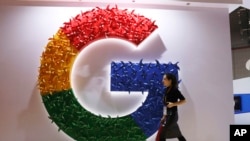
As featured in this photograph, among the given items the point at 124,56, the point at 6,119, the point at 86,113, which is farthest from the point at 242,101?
the point at 6,119

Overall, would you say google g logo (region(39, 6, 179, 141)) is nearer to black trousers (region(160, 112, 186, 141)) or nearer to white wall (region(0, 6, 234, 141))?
white wall (region(0, 6, 234, 141))

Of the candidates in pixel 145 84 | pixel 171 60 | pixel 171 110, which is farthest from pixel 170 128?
pixel 171 60

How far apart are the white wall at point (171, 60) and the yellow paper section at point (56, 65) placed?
14 centimetres

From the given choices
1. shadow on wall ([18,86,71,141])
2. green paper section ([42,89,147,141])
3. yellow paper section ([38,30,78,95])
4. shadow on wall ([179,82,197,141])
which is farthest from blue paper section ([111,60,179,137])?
shadow on wall ([18,86,71,141])

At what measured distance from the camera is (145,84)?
445 centimetres

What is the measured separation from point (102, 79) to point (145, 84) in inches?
24.8

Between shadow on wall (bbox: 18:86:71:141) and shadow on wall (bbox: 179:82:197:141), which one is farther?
shadow on wall (bbox: 179:82:197:141)

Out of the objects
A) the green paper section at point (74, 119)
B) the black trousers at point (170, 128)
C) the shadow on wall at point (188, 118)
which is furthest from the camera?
the shadow on wall at point (188, 118)

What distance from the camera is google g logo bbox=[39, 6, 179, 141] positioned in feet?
14.2

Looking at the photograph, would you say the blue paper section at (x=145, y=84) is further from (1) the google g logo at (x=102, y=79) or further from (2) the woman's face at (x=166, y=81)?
(2) the woman's face at (x=166, y=81)

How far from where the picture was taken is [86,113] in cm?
434

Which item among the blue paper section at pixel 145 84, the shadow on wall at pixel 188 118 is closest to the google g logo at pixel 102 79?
the blue paper section at pixel 145 84

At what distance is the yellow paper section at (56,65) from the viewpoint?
14.2 ft

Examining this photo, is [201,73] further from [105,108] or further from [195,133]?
[105,108]
